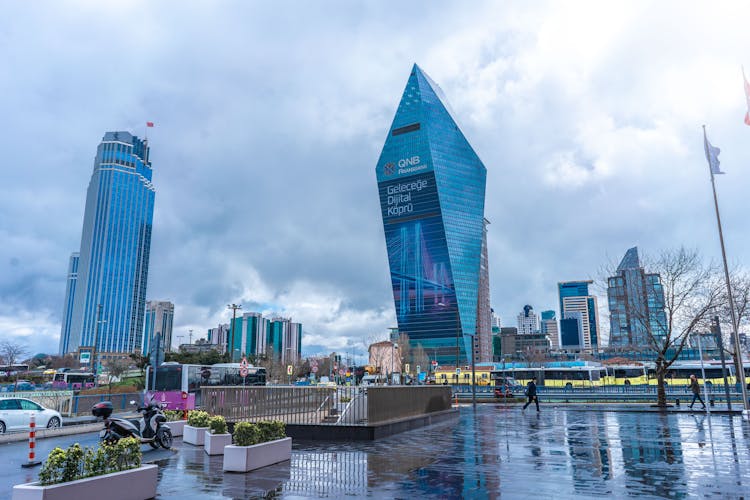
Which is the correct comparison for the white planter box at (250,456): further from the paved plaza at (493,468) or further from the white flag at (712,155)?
the white flag at (712,155)

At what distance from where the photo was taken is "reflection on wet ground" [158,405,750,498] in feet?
31.9

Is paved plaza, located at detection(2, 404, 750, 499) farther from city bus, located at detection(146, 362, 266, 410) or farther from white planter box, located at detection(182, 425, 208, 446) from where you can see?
city bus, located at detection(146, 362, 266, 410)

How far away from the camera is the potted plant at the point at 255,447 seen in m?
11.6

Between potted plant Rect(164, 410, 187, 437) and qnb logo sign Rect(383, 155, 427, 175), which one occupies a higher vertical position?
qnb logo sign Rect(383, 155, 427, 175)

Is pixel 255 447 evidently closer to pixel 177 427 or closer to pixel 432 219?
pixel 177 427

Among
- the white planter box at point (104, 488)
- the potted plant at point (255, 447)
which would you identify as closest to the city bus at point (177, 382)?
the potted plant at point (255, 447)

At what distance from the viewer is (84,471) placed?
8156mm

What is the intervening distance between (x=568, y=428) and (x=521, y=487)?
12927 millimetres

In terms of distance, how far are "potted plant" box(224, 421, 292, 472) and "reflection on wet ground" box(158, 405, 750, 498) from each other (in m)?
0.33

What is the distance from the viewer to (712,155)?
29609mm

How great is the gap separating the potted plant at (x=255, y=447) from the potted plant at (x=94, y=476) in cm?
252

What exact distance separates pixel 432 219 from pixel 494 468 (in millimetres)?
155789

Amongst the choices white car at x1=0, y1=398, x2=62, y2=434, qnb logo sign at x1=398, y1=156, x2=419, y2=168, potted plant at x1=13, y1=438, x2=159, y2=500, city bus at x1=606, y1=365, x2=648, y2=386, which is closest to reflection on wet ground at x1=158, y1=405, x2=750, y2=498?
potted plant at x1=13, y1=438, x2=159, y2=500

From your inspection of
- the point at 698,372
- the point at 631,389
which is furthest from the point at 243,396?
the point at 698,372
